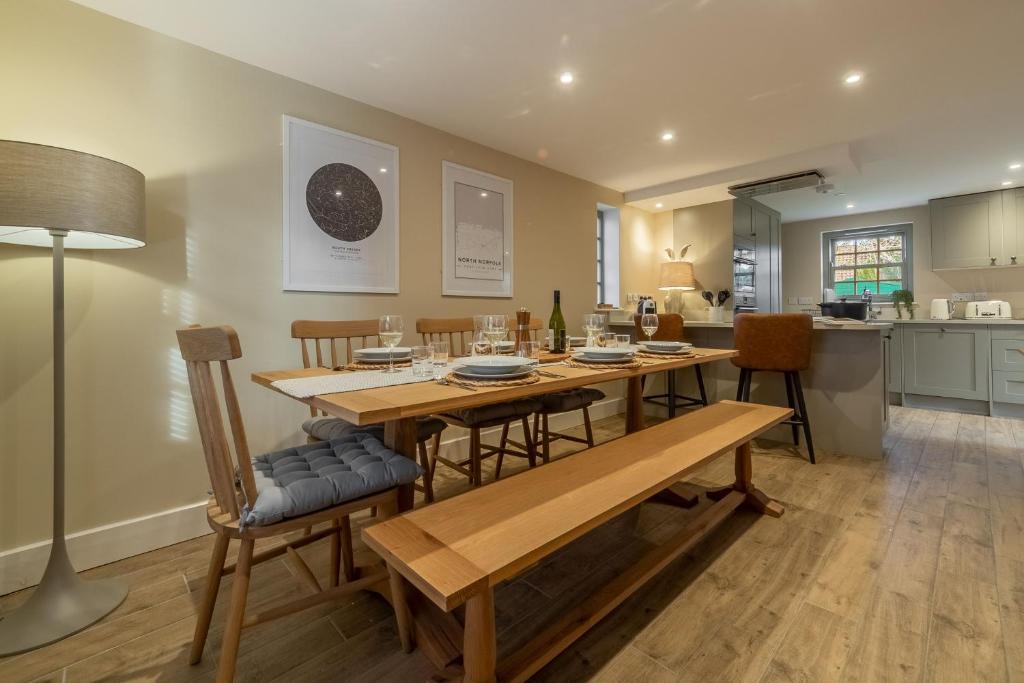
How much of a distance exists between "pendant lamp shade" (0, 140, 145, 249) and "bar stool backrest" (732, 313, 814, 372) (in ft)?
10.7

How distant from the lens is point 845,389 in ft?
9.95

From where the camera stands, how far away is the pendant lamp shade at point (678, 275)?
15.2ft

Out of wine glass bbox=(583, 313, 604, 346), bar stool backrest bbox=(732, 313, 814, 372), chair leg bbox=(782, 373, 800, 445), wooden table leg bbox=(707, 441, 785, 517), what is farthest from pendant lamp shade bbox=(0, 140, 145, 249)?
chair leg bbox=(782, 373, 800, 445)

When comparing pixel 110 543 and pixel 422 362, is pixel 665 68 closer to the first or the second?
pixel 422 362

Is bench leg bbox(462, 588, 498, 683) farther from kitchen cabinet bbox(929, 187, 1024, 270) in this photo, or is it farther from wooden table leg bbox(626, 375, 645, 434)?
kitchen cabinet bbox(929, 187, 1024, 270)

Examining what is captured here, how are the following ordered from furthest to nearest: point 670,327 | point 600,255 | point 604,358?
point 600,255 → point 670,327 → point 604,358

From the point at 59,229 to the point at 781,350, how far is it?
3.68 meters

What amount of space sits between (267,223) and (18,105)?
2.99 feet

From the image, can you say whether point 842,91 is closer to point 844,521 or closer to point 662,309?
point 844,521

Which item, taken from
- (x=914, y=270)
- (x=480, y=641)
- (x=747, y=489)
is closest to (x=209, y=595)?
(x=480, y=641)

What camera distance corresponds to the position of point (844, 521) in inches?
80.2

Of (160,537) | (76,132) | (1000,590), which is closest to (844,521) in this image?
(1000,590)

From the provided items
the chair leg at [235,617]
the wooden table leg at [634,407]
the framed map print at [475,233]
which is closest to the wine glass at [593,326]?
the wooden table leg at [634,407]

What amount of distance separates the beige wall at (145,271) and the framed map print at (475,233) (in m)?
0.71
